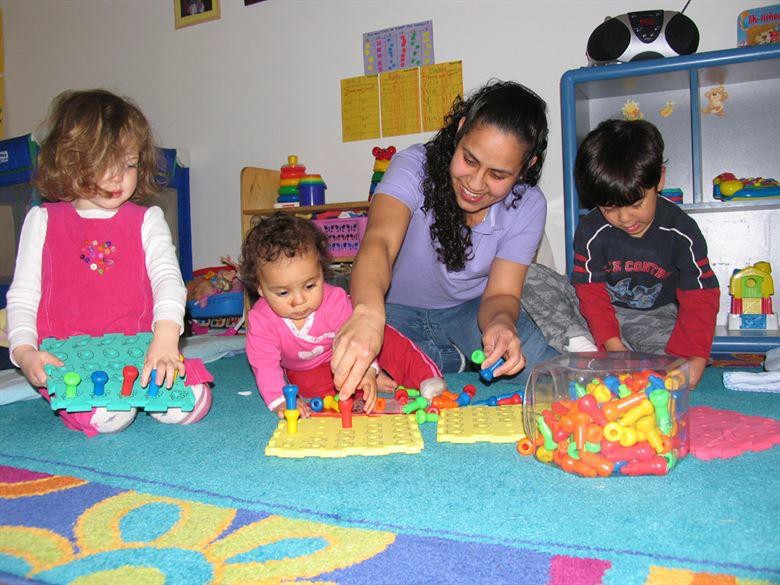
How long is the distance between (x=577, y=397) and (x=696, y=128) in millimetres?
1164

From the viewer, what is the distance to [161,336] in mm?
1188

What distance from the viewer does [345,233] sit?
7.92ft

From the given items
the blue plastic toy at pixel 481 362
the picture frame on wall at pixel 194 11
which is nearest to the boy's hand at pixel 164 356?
the blue plastic toy at pixel 481 362

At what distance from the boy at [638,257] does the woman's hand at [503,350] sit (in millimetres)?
529

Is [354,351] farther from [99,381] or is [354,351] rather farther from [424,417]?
[99,381]

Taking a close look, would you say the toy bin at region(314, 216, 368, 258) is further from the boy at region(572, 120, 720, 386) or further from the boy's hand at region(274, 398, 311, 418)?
the boy's hand at region(274, 398, 311, 418)

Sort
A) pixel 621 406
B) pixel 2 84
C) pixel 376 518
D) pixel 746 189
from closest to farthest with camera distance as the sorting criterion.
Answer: pixel 376 518 → pixel 621 406 → pixel 746 189 → pixel 2 84

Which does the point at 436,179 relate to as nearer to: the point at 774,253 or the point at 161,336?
the point at 161,336

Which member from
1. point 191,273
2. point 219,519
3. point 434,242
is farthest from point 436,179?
point 191,273

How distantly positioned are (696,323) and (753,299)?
1.66 feet

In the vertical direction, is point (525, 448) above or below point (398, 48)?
below

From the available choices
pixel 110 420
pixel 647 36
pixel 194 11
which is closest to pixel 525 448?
pixel 110 420

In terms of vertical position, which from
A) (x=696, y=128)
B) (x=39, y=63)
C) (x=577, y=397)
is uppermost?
(x=39, y=63)

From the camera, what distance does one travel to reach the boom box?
6.18 feet
